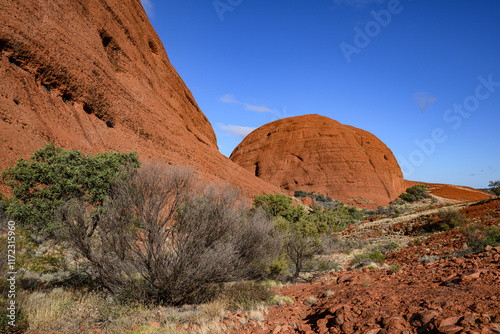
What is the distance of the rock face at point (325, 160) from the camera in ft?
159

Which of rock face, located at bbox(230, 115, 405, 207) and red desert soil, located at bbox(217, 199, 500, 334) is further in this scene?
rock face, located at bbox(230, 115, 405, 207)

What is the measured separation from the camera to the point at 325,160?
169ft

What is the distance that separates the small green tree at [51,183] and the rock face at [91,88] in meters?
5.14

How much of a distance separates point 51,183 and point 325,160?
159 ft

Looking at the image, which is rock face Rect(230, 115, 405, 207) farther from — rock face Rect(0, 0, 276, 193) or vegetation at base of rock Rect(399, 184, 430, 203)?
rock face Rect(0, 0, 276, 193)

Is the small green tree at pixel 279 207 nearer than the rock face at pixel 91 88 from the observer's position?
No

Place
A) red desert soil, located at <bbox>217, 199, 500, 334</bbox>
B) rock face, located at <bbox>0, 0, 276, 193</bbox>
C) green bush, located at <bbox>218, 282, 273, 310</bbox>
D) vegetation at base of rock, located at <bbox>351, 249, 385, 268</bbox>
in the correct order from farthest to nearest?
rock face, located at <bbox>0, 0, 276, 193</bbox> < vegetation at base of rock, located at <bbox>351, 249, 385, 268</bbox> < green bush, located at <bbox>218, 282, 273, 310</bbox> < red desert soil, located at <bbox>217, 199, 500, 334</bbox>

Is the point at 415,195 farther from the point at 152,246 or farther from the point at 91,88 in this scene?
the point at 152,246

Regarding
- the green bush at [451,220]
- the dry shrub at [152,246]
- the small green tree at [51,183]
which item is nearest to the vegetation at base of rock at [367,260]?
the dry shrub at [152,246]

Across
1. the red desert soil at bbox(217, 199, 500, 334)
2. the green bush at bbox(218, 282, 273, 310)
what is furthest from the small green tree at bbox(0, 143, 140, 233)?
the red desert soil at bbox(217, 199, 500, 334)

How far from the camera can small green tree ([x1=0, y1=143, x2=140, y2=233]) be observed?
6988 millimetres

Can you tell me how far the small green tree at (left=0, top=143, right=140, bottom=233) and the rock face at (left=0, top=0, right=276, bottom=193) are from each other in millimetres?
5135

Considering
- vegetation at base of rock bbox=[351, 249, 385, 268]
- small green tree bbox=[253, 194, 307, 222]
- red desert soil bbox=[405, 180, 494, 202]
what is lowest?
vegetation at base of rock bbox=[351, 249, 385, 268]

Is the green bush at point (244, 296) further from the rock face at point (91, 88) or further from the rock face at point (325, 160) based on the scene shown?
the rock face at point (325, 160)
